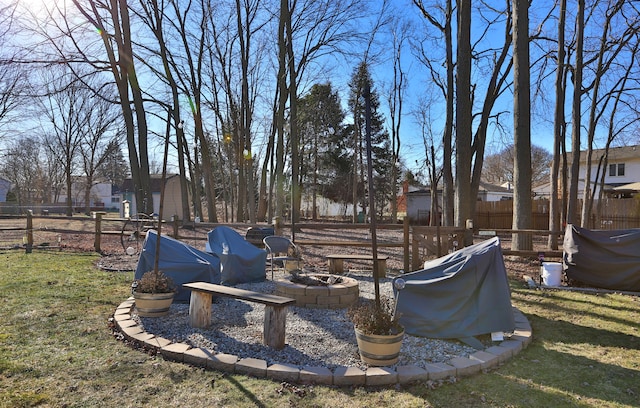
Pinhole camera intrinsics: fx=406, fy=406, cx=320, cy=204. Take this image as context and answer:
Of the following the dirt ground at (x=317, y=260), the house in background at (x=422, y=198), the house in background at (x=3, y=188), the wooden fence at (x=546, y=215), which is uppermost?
the house in background at (x=3, y=188)

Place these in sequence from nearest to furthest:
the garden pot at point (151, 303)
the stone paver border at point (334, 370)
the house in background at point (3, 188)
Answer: the stone paver border at point (334, 370)
the garden pot at point (151, 303)
the house in background at point (3, 188)

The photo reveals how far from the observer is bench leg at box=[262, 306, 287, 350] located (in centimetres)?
371

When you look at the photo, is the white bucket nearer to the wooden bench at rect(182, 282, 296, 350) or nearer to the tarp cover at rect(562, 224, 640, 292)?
the tarp cover at rect(562, 224, 640, 292)

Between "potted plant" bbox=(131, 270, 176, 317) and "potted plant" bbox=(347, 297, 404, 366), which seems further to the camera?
"potted plant" bbox=(131, 270, 176, 317)

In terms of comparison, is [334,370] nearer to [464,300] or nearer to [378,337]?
[378,337]

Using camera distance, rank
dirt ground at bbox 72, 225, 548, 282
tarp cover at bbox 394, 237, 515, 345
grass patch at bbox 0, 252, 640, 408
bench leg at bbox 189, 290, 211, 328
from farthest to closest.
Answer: dirt ground at bbox 72, 225, 548, 282 → bench leg at bbox 189, 290, 211, 328 → tarp cover at bbox 394, 237, 515, 345 → grass patch at bbox 0, 252, 640, 408

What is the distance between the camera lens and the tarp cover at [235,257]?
21.6ft

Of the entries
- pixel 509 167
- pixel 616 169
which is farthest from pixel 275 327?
pixel 509 167

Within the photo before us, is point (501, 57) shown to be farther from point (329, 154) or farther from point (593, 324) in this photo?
point (329, 154)

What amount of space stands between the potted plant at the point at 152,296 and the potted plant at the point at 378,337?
2356 millimetres

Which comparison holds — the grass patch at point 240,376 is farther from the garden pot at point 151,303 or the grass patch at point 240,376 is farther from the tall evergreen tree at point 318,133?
the tall evergreen tree at point 318,133

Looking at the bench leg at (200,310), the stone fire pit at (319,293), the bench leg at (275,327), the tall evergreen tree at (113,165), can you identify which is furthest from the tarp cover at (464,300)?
the tall evergreen tree at (113,165)

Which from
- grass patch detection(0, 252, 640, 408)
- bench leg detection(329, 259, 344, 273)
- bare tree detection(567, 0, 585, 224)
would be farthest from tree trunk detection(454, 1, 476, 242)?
grass patch detection(0, 252, 640, 408)

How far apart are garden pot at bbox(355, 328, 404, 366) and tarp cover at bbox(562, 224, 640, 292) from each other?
16.6 feet
